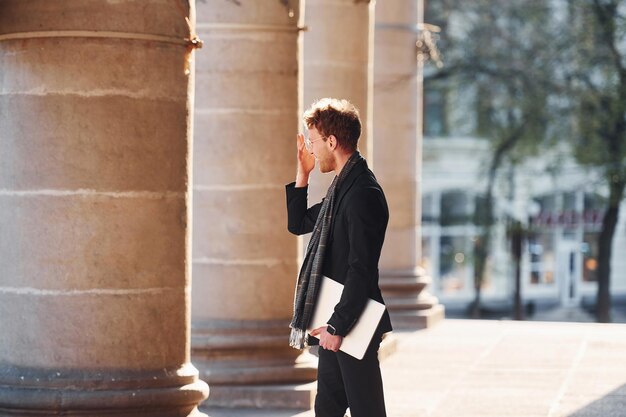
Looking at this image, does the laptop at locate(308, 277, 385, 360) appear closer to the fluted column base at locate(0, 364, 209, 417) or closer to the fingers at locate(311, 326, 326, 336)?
the fingers at locate(311, 326, 326, 336)

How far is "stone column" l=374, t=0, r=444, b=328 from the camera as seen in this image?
1783cm

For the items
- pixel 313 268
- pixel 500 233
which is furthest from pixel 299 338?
pixel 500 233

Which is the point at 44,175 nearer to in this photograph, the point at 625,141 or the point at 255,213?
the point at 255,213

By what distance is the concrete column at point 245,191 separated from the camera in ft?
35.7

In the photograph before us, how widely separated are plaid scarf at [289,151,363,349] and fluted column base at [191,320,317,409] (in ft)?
12.2

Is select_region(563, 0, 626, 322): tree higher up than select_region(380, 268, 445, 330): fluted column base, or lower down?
higher up

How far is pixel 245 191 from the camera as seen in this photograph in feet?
36.0

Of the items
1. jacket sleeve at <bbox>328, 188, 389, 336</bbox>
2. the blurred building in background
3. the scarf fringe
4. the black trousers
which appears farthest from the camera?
the blurred building in background

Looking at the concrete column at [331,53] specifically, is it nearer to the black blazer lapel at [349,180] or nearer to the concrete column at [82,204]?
the concrete column at [82,204]

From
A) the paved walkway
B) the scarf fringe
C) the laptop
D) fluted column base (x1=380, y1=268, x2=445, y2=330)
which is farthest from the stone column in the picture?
the laptop

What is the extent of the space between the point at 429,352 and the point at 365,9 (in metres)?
3.34

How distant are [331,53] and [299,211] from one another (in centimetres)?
691

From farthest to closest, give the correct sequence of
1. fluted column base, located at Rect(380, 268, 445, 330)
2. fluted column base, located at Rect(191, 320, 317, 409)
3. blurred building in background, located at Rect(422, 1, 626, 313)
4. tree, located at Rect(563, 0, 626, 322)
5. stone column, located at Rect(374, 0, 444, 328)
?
1. blurred building in background, located at Rect(422, 1, 626, 313)
2. tree, located at Rect(563, 0, 626, 322)
3. stone column, located at Rect(374, 0, 444, 328)
4. fluted column base, located at Rect(380, 268, 445, 330)
5. fluted column base, located at Rect(191, 320, 317, 409)

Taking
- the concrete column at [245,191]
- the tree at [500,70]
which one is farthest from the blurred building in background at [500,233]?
the concrete column at [245,191]
